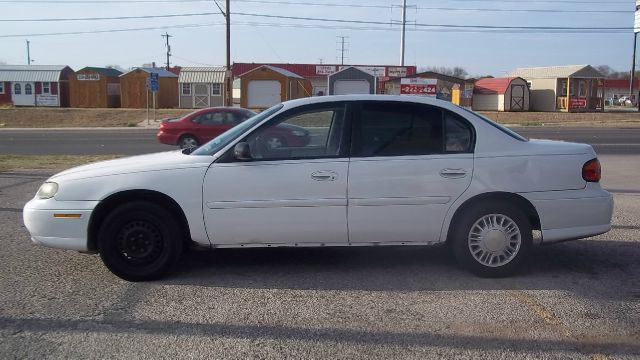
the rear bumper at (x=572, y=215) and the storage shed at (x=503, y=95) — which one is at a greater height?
Result: the storage shed at (x=503, y=95)

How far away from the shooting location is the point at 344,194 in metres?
5.52

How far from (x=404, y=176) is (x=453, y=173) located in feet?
1.43

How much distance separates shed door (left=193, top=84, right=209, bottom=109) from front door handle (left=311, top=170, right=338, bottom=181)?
51.6 m

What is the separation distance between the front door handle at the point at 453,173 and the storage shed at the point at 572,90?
177 feet

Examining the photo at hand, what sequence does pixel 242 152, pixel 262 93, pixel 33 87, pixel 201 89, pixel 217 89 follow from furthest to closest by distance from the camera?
pixel 33 87 → pixel 201 89 → pixel 217 89 → pixel 262 93 → pixel 242 152

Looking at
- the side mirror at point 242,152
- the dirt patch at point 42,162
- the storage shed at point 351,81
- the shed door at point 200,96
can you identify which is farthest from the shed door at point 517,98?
the side mirror at point 242,152

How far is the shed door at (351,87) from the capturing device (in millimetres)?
46281

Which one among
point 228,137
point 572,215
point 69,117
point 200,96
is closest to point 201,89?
point 200,96

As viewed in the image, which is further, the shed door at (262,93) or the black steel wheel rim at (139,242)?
the shed door at (262,93)

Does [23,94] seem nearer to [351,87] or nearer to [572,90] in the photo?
[351,87]

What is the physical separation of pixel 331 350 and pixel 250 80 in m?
49.3

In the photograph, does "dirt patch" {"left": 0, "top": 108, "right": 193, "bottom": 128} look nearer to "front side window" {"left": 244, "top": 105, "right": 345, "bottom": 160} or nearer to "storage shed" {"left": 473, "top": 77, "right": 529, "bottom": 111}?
"storage shed" {"left": 473, "top": 77, "right": 529, "bottom": 111}

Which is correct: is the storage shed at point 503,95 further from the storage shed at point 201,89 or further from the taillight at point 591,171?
the taillight at point 591,171

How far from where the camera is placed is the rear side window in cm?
567
